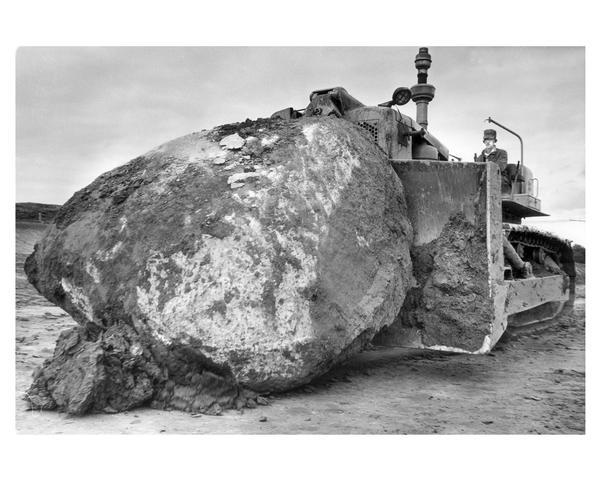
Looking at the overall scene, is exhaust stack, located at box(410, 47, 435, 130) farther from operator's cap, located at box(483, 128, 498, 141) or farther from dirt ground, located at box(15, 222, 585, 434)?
dirt ground, located at box(15, 222, 585, 434)

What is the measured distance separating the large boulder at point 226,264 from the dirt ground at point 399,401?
0.14 metres

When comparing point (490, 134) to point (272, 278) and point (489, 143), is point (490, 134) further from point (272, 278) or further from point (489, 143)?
point (272, 278)

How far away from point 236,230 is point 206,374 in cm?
79

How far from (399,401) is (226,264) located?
1294 millimetres

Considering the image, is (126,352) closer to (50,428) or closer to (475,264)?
(50,428)

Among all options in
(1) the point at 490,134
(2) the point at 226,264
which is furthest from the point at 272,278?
(1) the point at 490,134

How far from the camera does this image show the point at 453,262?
3.95m

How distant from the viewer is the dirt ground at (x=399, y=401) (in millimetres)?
2920

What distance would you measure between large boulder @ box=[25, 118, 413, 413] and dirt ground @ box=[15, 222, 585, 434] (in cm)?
14

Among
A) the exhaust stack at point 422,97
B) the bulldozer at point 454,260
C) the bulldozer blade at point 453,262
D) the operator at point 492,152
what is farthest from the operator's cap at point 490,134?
the bulldozer blade at point 453,262

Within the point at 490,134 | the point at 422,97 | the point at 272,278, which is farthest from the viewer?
the point at 422,97

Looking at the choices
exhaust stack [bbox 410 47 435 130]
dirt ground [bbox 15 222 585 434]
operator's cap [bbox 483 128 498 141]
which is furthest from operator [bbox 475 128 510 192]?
dirt ground [bbox 15 222 585 434]

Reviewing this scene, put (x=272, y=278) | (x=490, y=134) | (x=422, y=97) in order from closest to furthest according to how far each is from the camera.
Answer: (x=272, y=278)
(x=490, y=134)
(x=422, y=97)

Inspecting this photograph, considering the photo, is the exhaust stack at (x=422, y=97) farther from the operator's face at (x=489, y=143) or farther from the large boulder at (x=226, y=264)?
the large boulder at (x=226, y=264)
